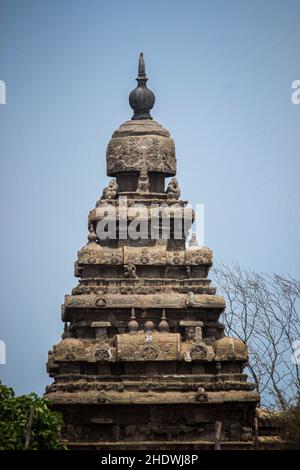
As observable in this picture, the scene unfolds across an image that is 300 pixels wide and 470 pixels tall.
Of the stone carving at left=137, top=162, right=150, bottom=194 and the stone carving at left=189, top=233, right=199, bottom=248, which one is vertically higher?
the stone carving at left=137, top=162, right=150, bottom=194

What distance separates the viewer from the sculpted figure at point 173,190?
3880 inches

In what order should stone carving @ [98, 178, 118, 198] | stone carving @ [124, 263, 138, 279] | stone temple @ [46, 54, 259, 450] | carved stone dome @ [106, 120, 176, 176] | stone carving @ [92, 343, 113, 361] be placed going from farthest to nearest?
1. carved stone dome @ [106, 120, 176, 176]
2. stone carving @ [98, 178, 118, 198]
3. stone carving @ [124, 263, 138, 279]
4. stone carving @ [92, 343, 113, 361]
5. stone temple @ [46, 54, 259, 450]

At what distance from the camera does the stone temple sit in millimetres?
93750

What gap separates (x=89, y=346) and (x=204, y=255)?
528 centimetres

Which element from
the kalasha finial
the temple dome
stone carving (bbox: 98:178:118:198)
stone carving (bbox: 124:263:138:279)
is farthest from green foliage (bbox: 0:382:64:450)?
the kalasha finial

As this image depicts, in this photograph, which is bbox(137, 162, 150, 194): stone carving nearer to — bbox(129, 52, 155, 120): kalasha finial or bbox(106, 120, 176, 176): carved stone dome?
bbox(106, 120, 176, 176): carved stone dome

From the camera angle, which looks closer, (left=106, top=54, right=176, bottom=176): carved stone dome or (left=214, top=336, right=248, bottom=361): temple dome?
(left=214, top=336, right=248, bottom=361): temple dome

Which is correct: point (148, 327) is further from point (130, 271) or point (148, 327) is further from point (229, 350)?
point (229, 350)

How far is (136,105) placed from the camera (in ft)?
328

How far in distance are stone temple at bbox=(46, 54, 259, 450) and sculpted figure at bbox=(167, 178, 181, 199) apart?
0.03 metres

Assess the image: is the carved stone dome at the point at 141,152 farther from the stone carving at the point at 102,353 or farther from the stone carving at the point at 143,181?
the stone carving at the point at 102,353

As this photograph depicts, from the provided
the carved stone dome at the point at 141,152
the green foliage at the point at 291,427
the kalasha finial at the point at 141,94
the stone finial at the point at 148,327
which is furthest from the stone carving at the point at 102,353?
the kalasha finial at the point at 141,94

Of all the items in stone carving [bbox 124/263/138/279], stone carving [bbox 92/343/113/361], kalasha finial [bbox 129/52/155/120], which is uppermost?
kalasha finial [bbox 129/52/155/120]

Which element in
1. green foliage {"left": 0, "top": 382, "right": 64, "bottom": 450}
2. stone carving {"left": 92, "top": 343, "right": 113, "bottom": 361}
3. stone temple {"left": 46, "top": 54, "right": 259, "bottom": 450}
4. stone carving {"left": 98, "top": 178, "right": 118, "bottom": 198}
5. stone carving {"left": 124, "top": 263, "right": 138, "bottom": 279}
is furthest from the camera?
stone carving {"left": 98, "top": 178, "right": 118, "bottom": 198}
